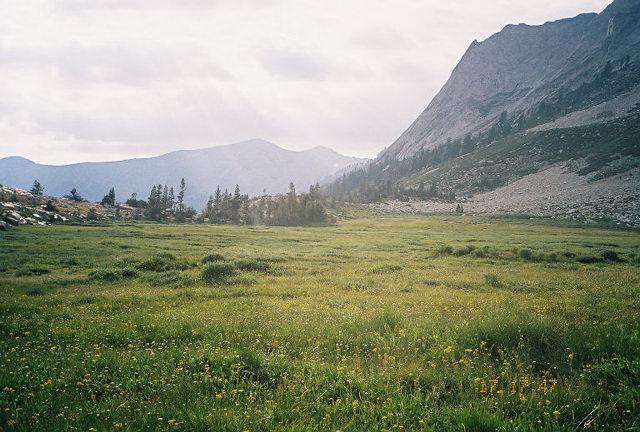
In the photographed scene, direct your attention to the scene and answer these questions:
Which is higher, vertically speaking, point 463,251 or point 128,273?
point 128,273

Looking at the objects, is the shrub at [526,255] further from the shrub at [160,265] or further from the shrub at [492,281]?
the shrub at [160,265]

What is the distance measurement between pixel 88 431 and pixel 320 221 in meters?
108

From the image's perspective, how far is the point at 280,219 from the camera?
11388cm

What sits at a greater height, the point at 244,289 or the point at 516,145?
the point at 516,145

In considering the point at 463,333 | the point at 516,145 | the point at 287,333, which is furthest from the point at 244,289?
the point at 516,145

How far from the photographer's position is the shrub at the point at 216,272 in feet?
73.4

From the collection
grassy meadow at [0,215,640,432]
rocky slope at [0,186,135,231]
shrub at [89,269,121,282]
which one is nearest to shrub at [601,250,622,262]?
grassy meadow at [0,215,640,432]

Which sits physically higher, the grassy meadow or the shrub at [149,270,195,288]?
the grassy meadow

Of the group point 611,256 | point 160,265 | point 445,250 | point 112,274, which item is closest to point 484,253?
point 445,250

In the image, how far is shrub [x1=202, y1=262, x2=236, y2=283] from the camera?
22375 millimetres

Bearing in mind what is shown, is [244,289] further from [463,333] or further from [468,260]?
[468,260]

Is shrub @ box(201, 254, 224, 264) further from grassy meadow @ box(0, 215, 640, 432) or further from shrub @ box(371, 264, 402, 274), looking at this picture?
shrub @ box(371, 264, 402, 274)

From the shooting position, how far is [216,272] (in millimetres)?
23297

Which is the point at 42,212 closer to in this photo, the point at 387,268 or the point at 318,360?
the point at 387,268
